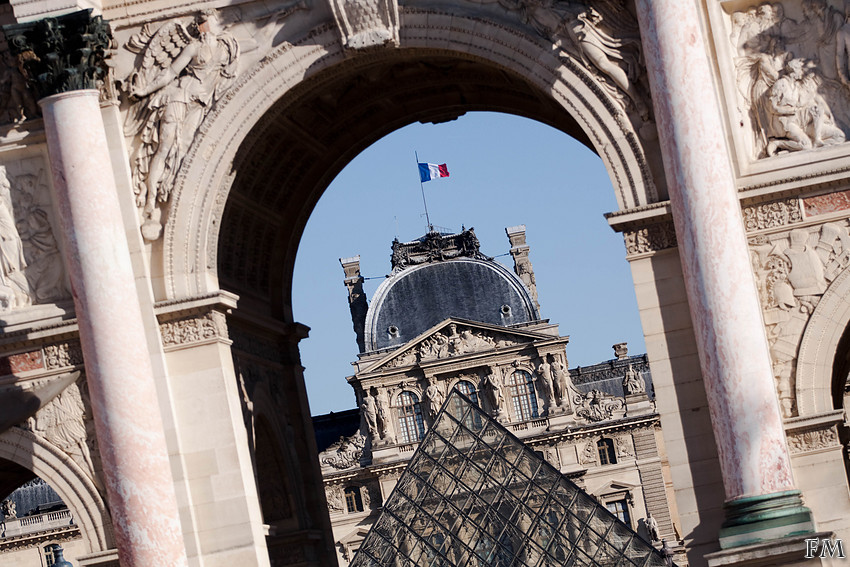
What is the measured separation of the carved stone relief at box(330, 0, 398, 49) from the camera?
68.3ft

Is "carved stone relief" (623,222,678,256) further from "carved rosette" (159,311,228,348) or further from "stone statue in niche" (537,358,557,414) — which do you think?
"stone statue in niche" (537,358,557,414)

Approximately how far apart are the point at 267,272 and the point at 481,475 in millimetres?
9316

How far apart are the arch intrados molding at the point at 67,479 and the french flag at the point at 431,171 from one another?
226 ft

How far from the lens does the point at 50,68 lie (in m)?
20.3

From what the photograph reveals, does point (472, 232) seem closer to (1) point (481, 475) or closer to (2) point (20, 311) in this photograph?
(1) point (481, 475)

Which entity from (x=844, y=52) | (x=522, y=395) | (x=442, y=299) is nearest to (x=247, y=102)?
(x=844, y=52)

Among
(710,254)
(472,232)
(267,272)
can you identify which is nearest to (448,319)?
(472,232)

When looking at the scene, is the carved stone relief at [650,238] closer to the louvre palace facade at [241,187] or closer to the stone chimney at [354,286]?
the louvre palace facade at [241,187]

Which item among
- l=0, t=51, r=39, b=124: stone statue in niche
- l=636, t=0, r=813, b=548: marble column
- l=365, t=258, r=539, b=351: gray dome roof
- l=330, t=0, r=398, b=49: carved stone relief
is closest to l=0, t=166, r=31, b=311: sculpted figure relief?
l=0, t=51, r=39, b=124: stone statue in niche

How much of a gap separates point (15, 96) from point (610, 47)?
25.5 feet

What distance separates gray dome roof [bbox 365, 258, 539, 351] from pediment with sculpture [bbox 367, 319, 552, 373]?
127 inches

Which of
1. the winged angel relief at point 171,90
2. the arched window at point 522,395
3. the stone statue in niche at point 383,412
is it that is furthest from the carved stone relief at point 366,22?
the arched window at point 522,395

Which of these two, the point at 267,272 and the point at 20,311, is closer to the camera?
the point at 20,311

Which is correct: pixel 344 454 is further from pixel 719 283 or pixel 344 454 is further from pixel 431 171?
pixel 719 283
